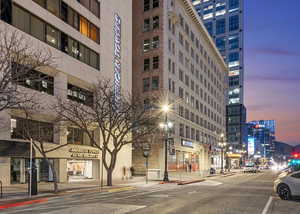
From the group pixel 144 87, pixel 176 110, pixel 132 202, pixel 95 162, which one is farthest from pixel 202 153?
pixel 132 202

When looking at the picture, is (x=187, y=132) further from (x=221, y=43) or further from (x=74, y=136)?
(x=221, y=43)

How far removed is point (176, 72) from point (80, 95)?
1108 inches

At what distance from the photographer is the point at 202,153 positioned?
79.8m

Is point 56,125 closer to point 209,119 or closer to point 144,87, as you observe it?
point 144,87

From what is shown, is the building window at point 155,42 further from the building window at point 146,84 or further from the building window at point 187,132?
the building window at point 187,132

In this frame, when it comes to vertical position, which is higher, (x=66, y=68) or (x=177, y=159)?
(x=66, y=68)

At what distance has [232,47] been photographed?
144 m

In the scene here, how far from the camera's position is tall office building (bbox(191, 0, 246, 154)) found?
138000 mm

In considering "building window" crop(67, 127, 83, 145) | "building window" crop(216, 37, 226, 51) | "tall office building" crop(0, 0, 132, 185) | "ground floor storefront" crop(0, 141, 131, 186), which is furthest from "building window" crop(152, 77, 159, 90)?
"building window" crop(216, 37, 226, 51)

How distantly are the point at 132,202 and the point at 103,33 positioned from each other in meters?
25.5

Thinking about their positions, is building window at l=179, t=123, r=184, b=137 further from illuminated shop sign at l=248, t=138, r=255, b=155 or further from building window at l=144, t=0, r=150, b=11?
illuminated shop sign at l=248, t=138, r=255, b=155

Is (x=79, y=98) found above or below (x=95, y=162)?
above

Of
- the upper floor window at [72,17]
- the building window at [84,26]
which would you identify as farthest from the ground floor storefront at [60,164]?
the upper floor window at [72,17]

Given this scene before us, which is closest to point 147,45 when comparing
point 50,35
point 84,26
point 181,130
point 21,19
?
point 181,130
